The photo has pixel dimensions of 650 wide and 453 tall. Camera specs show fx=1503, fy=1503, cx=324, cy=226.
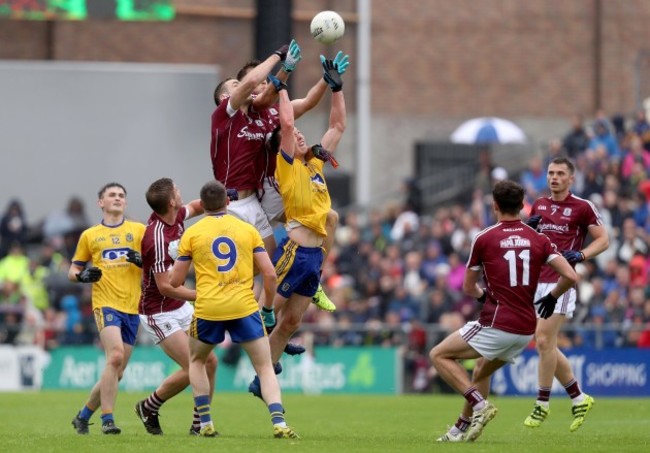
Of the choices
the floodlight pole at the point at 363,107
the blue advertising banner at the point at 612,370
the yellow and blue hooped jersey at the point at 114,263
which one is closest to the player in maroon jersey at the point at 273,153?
the yellow and blue hooped jersey at the point at 114,263

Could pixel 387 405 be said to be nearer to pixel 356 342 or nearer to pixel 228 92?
pixel 356 342

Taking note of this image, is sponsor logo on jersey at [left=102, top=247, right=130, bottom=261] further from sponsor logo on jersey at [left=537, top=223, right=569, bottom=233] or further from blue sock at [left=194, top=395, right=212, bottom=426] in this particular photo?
sponsor logo on jersey at [left=537, top=223, right=569, bottom=233]

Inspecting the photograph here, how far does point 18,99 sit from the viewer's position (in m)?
31.8

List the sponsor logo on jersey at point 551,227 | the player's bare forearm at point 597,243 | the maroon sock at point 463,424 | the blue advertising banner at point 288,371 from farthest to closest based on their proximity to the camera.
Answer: the blue advertising banner at point 288,371, the sponsor logo on jersey at point 551,227, the player's bare forearm at point 597,243, the maroon sock at point 463,424

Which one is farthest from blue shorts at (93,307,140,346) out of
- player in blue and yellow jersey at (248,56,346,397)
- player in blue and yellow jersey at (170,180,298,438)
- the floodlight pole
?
the floodlight pole

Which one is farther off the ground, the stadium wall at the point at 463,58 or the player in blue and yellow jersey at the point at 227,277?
the stadium wall at the point at 463,58

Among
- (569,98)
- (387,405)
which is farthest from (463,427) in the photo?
(569,98)

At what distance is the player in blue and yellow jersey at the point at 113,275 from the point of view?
1445 cm

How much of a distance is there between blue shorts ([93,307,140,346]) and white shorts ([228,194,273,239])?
4.86ft

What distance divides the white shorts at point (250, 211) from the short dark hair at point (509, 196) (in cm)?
249

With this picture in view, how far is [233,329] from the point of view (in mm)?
12781

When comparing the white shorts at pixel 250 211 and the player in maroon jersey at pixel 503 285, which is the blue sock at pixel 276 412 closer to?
the player in maroon jersey at pixel 503 285

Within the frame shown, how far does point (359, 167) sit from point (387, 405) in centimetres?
1369

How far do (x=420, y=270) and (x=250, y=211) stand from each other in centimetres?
1241
